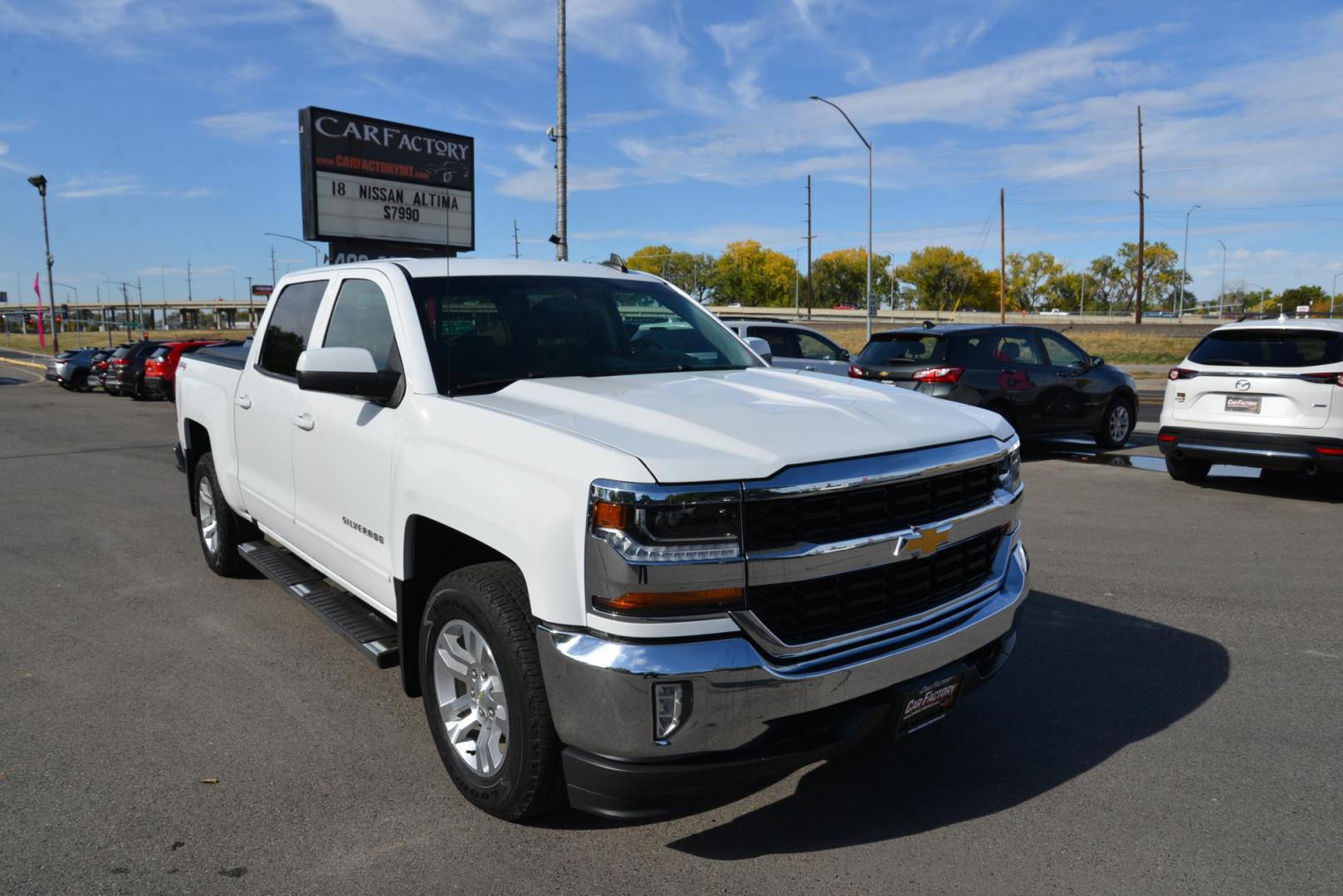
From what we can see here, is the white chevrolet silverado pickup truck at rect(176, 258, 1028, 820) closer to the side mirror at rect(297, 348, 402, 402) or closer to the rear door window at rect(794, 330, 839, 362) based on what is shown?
the side mirror at rect(297, 348, 402, 402)

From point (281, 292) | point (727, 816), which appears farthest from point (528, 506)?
point (281, 292)


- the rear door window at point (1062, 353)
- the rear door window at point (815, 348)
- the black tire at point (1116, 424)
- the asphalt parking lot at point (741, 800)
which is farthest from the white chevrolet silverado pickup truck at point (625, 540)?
the rear door window at point (815, 348)

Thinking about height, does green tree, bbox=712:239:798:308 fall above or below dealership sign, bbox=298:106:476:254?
above

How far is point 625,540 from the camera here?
2.62 m

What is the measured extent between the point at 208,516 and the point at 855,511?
5.13m

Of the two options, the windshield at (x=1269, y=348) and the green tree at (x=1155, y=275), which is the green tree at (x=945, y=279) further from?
the windshield at (x=1269, y=348)

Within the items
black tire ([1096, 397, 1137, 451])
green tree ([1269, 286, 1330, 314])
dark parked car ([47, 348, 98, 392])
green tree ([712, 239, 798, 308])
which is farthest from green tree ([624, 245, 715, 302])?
black tire ([1096, 397, 1137, 451])

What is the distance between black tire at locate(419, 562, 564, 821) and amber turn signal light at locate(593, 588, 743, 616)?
0.38 m

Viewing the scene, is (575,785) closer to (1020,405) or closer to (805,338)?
(1020,405)

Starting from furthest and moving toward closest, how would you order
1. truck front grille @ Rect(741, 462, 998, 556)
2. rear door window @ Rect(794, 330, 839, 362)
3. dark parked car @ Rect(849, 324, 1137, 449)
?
rear door window @ Rect(794, 330, 839, 362)
dark parked car @ Rect(849, 324, 1137, 449)
truck front grille @ Rect(741, 462, 998, 556)

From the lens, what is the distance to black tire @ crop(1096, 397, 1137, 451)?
12906mm

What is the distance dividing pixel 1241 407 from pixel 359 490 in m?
8.51

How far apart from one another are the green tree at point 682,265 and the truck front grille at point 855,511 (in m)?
134

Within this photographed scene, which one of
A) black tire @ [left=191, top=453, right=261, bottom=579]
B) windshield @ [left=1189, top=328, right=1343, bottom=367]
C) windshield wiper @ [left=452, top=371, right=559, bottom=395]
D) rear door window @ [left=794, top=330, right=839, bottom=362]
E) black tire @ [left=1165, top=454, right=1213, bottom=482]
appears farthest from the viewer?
rear door window @ [left=794, top=330, right=839, bottom=362]
